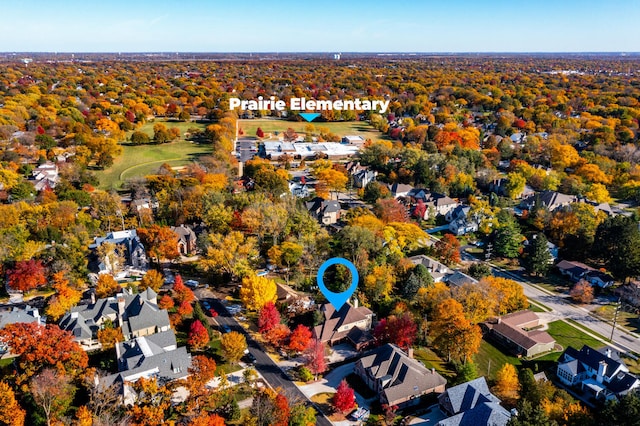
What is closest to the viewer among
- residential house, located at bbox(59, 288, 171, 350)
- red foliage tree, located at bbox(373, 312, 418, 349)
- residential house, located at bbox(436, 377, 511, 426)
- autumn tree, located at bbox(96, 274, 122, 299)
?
residential house, located at bbox(436, 377, 511, 426)

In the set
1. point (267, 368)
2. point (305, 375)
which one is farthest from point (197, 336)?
point (305, 375)

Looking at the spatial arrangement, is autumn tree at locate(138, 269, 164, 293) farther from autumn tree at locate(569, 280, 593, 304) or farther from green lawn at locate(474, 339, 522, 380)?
autumn tree at locate(569, 280, 593, 304)

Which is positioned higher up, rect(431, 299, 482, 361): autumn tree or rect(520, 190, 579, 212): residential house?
rect(520, 190, 579, 212): residential house

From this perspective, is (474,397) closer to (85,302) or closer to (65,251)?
(85,302)

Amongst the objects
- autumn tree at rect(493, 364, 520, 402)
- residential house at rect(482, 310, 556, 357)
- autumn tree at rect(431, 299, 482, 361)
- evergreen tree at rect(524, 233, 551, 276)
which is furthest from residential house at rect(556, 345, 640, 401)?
evergreen tree at rect(524, 233, 551, 276)

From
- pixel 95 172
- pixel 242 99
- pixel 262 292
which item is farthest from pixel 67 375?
pixel 242 99
